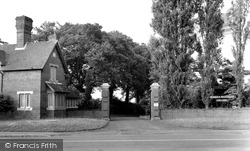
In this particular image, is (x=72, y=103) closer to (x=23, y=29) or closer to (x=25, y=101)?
(x=25, y=101)

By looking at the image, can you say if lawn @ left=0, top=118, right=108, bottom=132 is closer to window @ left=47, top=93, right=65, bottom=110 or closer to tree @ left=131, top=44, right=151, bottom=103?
window @ left=47, top=93, right=65, bottom=110

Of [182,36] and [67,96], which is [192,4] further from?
Result: [67,96]

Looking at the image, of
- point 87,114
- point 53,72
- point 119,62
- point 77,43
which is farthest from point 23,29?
point 119,62

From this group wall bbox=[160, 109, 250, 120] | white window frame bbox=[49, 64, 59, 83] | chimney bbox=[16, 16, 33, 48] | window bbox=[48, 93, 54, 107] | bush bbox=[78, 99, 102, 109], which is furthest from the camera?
bush bbox=[78, 99, 102, 109]

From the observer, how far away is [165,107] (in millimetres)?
29359

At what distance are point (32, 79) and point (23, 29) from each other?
625cm

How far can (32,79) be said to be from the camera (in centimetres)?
2883

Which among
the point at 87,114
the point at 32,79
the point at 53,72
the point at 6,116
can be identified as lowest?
the point at 6,116

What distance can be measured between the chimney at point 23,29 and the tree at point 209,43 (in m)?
18.1

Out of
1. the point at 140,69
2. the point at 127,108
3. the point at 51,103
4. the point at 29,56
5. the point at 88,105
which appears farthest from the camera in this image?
the point at 127,108

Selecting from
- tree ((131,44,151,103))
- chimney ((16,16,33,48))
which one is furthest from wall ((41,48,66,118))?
tree ((131,44,151,103))

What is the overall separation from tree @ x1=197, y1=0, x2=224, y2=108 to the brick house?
47.3 feet

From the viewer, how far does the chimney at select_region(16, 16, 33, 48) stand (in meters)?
31.4

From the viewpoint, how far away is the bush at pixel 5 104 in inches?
1101
